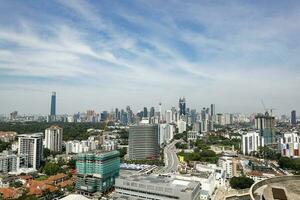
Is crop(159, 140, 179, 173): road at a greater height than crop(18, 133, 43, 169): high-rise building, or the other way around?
crop(18, 133, 43, 169): high-rise building

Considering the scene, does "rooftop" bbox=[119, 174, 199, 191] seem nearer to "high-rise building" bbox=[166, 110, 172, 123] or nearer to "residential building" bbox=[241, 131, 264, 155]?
"residential building" bbox=[241, 131, 264, 155]

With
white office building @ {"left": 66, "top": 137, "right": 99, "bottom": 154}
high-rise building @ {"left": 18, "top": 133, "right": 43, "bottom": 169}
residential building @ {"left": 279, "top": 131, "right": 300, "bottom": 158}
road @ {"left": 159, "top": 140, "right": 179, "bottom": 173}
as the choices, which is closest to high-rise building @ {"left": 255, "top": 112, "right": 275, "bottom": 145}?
residential building @ {"left": 279, "top": 131, "right": 300, "bottom": 158}

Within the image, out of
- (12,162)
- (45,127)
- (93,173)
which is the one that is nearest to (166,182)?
(93,173)

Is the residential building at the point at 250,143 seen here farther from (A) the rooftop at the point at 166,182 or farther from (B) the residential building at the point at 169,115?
(B) the residential building at the point at 169,115

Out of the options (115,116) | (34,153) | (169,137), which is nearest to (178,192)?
(34,153)

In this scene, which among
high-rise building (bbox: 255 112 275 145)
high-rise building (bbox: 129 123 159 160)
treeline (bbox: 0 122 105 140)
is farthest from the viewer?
treeline (bbox: 0 122 105 140)

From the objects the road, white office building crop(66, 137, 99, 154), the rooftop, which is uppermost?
the rooftop
